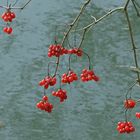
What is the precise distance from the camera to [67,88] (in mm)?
4801

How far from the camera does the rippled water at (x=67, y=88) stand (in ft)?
13.7

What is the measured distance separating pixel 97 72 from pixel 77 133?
3.39 ft

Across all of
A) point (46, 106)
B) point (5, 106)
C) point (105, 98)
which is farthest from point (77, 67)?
point (46, 106)

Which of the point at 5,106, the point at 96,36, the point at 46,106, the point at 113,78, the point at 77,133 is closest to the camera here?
the point at 46,106

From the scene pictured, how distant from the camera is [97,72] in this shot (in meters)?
5.03

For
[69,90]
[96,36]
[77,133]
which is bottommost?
[77,133]

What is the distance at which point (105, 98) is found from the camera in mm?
4629

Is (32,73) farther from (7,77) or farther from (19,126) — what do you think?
(19,126)

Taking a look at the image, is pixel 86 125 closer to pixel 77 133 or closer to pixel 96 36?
pixel 77 133

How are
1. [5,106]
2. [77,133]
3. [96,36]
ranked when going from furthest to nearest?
[96,36]
[5,106]
[77,133]

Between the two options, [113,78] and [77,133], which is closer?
[77,133]

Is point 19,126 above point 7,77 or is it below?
below

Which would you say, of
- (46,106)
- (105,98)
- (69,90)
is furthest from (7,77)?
(46,106)

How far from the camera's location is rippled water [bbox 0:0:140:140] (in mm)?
4188
